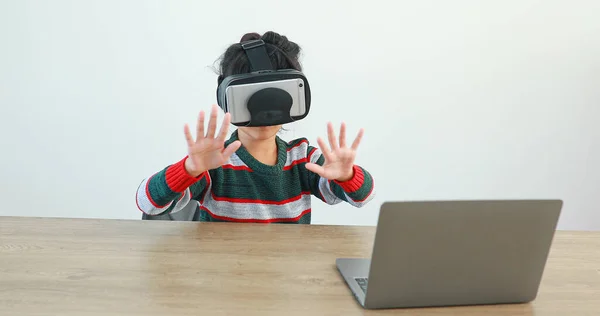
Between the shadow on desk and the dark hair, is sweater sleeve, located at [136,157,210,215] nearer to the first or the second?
the shadow on desk

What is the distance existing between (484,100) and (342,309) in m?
2.07

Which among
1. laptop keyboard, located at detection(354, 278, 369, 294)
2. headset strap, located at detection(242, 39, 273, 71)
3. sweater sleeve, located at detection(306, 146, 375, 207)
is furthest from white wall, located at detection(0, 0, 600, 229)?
laptop keyboard, located at detection(354, 278, 369, 294)

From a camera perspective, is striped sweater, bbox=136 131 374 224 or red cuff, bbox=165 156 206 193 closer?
red cuff, bbox=165 156 206 193

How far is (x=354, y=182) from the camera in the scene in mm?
1396

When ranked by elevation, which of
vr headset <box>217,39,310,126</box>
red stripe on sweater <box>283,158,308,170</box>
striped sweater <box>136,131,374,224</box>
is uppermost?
vr headset <box>217,39,310,126</box>

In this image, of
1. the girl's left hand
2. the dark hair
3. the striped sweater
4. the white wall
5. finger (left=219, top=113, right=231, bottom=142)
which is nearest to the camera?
finger (left=219, top=113, right=231, bottom=142)

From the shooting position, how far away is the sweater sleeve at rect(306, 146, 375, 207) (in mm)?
1401

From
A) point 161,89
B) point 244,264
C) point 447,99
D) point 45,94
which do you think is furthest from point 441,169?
point 244,264

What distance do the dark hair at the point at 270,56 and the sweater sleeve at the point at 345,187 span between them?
0.86 feet

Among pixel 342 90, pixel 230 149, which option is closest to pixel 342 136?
pixel 230 149

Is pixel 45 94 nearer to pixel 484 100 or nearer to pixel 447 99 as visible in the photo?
pixel 447 99

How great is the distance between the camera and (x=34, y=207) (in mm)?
2762

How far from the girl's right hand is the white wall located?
1.35 metres

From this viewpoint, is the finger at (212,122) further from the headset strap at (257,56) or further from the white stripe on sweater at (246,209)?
the white stripe on sweater at (246,209)
